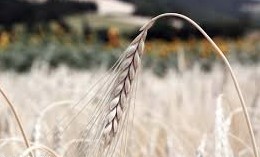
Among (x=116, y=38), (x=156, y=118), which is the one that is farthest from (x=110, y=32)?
(x=156, y=118)

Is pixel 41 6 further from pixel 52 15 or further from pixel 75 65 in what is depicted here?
pixel 75 65

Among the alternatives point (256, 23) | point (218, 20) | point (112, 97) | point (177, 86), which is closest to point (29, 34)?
point (218, 20)

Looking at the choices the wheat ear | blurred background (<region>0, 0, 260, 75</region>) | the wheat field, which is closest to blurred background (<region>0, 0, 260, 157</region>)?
blurred background (<region>0, 0, 260, 75</region>)

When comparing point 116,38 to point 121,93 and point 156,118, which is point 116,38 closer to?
point 156,118

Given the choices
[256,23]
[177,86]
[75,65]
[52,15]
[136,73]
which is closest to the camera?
[136,73]

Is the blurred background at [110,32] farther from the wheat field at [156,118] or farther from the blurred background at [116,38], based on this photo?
the wheat field at [156,118]

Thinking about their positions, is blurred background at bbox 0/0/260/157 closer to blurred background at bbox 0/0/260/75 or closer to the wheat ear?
blurred background at bbox 0/0/260/75
